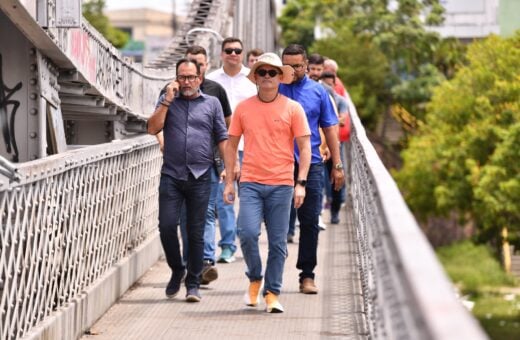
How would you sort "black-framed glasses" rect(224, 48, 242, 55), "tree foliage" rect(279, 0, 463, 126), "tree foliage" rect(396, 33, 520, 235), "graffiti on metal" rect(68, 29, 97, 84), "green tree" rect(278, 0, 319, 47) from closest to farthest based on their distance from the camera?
"black-framed glasses" rect(224, 48, 242, 55) < "graffiti on metal" rect(68, 29, 97, 84) < "tree foliage" rect(396, 33, 520, 235) < "tree foliage" rect(279, 0, 463, 126) < "green tree" rect(278, 0, 319, 47)

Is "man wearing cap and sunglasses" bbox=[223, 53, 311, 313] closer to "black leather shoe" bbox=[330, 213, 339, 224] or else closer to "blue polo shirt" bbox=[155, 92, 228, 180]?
"blue polo shirt" bbox=[155, 92, 228, 180]

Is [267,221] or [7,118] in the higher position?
[7,118]

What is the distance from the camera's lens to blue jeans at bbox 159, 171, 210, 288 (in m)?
10.1

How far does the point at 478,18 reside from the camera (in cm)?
7275

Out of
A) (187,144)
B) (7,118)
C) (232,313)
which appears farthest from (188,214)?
(7,118)

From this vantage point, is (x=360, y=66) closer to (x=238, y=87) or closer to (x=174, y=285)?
(x=238, y=87)

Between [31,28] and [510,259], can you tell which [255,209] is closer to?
[31,28]

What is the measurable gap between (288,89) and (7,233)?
3.82 metres

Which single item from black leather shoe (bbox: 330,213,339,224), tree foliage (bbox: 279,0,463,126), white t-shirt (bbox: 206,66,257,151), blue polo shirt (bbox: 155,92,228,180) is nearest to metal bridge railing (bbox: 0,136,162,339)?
blue polo shirt (bbox: 155,92,228,180)

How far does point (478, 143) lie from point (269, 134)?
1873 inches

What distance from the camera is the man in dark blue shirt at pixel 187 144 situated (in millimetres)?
10031

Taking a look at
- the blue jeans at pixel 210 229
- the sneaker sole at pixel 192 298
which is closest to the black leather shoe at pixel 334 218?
the blue jeans at pixel 210 229

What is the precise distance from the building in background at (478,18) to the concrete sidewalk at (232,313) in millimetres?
58577

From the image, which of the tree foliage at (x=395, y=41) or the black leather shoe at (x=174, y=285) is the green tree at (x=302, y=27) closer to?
the tree foliage at (x=395, y=41)
